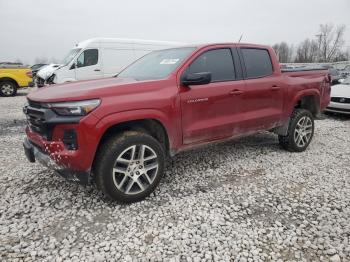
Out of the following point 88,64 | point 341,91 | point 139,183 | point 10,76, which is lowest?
point 139,183

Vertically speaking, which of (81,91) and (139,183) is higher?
(81,91)

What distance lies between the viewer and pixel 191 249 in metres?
2.60

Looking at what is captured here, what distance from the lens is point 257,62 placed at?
14.9ft

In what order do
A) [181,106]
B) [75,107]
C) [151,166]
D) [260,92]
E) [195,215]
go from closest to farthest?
[75,107], [195,215], [151,166], [181,106], [260,92]

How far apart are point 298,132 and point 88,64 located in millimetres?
8023

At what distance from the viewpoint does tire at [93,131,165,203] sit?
3062 millimetres

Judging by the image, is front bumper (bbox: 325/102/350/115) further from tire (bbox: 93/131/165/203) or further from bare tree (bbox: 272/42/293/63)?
bare tree (bbox: 272/42/293/63)

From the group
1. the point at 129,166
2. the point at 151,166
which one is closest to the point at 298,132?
the point at 151,166

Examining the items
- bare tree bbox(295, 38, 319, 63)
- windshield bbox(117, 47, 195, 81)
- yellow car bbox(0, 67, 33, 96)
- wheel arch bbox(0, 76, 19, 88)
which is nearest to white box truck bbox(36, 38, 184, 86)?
yellow car bbox(0, 67, 33, 96)

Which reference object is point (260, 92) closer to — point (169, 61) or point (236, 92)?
point (236, 92)

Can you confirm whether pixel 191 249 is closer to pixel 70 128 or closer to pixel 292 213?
pixel 292 213

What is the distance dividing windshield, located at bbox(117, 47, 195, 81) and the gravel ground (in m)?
1.44

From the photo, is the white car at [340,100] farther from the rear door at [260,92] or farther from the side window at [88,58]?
the side window at [88,58]

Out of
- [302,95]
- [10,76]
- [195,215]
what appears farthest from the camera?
[10,76]
